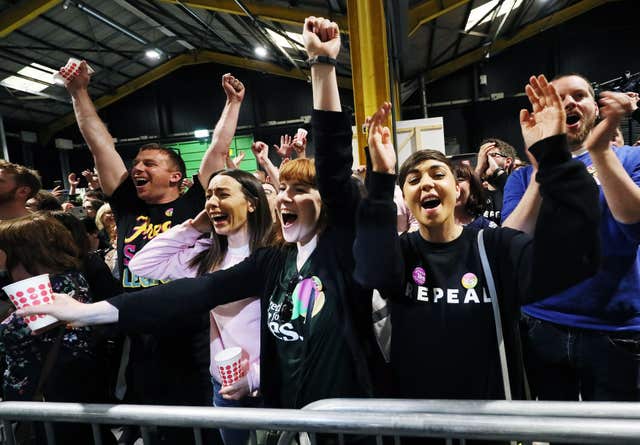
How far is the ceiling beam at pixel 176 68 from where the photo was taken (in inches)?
561

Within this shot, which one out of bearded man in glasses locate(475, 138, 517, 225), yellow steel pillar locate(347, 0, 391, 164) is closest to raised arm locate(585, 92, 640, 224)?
A: bearded man in glasses locate(475, 138, 517, 225)

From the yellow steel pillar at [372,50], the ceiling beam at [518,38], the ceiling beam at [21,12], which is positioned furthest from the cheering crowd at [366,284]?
the ceiling beam at [518,38]

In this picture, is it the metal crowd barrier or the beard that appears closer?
the metal crowd barrier

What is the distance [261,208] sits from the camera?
71.9 inches

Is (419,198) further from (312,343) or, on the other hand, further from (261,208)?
(261,208)

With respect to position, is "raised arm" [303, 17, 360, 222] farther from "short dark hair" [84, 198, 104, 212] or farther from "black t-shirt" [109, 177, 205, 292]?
"short dark hair" [84, 198, 104, 212]

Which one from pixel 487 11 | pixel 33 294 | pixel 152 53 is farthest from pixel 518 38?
pixel 33 294

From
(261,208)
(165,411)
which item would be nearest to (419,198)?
(261,208)

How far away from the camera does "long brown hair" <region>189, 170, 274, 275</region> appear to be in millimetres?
1796

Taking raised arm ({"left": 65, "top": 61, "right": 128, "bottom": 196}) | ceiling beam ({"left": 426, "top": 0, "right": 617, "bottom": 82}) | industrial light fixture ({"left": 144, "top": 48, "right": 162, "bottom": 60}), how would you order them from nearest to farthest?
raised arm ({"left": 65, "top": 61, "right": 128, "bottom": 196})
ceiling beam ({"left": 426, "top": 0, "right": 617, "bottom": 82})
industrial light fixture ({"left": 144, "top": 48, "right": 162, "bottom": 60})

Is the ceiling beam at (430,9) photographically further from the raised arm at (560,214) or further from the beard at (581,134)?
the raised arm at (560,214)

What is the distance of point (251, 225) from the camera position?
1.81 meters

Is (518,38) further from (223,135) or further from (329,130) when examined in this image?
(329,130)

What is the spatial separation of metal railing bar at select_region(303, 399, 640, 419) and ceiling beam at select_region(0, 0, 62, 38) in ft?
33.9
